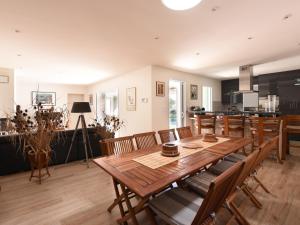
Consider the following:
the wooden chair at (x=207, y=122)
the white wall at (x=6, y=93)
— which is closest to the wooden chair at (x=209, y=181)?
the wooden chair at (x=207, y=122)

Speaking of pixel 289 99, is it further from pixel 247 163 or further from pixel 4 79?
pixel 4 79

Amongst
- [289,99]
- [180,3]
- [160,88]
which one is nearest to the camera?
[180,3]

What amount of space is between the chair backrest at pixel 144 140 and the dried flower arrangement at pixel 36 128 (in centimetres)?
144

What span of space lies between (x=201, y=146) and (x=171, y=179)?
1.07 metres

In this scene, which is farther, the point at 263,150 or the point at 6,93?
the point at 6,93

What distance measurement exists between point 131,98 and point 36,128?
3097 mm

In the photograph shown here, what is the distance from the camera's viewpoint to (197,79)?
6391 millimetres

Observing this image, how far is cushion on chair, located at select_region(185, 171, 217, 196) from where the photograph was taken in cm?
155

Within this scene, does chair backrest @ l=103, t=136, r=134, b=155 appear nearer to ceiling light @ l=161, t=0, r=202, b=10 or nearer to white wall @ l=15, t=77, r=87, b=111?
ceiling light @ l=161, t=0, r=202, b=10

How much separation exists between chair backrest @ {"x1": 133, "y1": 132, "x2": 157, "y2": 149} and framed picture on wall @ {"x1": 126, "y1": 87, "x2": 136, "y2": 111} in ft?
9.66

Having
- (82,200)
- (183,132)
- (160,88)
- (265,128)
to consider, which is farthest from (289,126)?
(82,200)

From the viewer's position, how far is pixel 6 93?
15.8 feet

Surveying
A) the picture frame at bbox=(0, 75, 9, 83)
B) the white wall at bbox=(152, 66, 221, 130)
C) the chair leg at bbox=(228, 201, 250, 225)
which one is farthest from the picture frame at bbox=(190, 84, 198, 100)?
the picture frame at bbox=(0, 75, 9, 83)

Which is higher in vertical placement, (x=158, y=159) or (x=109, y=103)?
(x=109, y=103)
